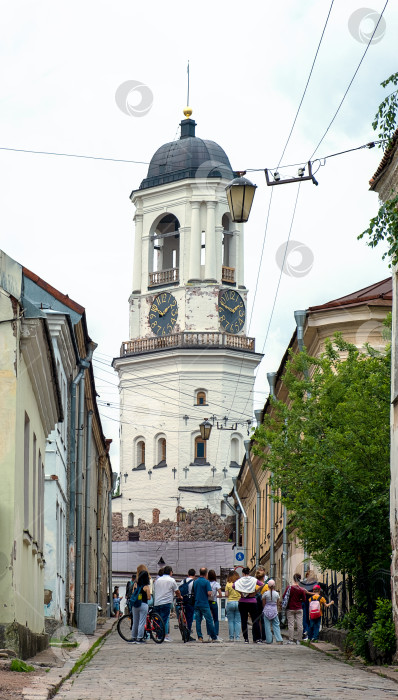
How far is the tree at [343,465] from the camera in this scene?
16500mm

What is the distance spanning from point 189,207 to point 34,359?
69145 millimetres

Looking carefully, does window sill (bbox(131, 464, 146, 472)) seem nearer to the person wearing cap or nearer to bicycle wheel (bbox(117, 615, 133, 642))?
bicycle wheel (bbox(117, 615, 133, 642))

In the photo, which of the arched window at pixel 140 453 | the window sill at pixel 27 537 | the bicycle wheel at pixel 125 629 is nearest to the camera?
the window sill at pixel 27 537

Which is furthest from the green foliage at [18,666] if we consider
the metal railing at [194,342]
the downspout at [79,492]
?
the metal railing at [194,342]

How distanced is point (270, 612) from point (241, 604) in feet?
1.88

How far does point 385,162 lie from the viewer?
1644 cm

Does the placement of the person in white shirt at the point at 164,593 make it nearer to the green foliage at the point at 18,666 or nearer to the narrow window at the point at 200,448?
the green foliage at the point at 18,666

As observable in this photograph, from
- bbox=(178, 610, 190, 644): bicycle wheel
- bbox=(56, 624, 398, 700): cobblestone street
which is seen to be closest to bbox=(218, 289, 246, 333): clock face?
bbox=(178, 610, 190, 644): bicycle wheel

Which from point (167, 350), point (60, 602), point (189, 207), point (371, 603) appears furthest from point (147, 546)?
point (371, 603)

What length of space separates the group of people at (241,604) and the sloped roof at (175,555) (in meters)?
51.2

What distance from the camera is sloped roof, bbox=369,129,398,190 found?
15.4 metres

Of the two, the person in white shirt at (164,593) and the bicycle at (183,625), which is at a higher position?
the person in white shirt at (164,593)

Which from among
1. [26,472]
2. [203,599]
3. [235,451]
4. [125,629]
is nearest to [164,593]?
[203,599]

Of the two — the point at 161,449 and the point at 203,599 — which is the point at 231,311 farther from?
the point at 203,599
